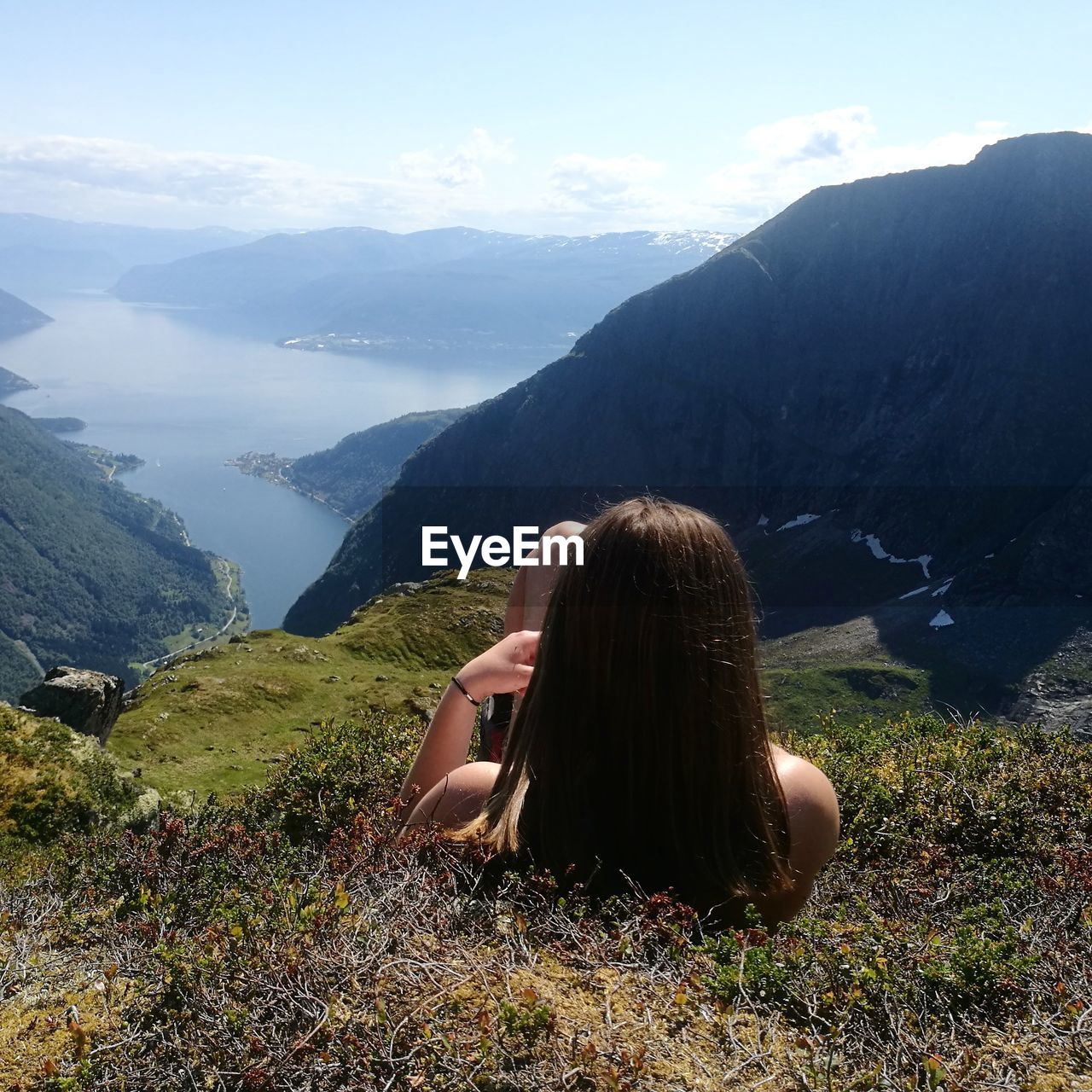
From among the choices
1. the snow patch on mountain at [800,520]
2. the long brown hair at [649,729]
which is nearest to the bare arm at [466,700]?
the long brown hair at [649,729]

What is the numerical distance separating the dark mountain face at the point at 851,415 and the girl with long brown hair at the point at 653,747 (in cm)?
10630

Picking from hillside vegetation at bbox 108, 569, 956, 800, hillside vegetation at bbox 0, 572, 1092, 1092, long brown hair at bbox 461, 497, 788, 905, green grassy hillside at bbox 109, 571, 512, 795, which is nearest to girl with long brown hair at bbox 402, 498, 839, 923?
long brown hair at bbox 461, 497, 788, 905

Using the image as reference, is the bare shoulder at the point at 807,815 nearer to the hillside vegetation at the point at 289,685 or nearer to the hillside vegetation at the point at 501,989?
the hillside vegetation at the point at 501,989

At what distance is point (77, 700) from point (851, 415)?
15658 cm

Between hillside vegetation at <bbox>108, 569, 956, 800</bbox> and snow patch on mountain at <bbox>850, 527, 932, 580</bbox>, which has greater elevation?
hillside vegetation at <bbox>108, 569, 956, 800</bbox>

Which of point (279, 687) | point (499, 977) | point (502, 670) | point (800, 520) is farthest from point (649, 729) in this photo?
point (800, 520)

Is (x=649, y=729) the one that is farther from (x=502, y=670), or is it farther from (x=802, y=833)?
(x=802, y=833)

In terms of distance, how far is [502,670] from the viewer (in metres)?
3.85

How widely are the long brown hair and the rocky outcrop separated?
18.8m

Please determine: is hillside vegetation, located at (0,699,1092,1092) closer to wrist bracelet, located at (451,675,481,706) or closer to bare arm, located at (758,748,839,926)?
bare arm, located at (758,748,839,926)

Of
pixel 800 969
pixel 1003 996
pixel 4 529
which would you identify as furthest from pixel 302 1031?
pixel 4 529

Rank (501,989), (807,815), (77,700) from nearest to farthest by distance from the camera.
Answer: (501,989) < (807,815) < (77,700)

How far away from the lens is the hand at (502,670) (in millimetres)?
3834

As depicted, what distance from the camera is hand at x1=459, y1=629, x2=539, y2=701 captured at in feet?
12.6
